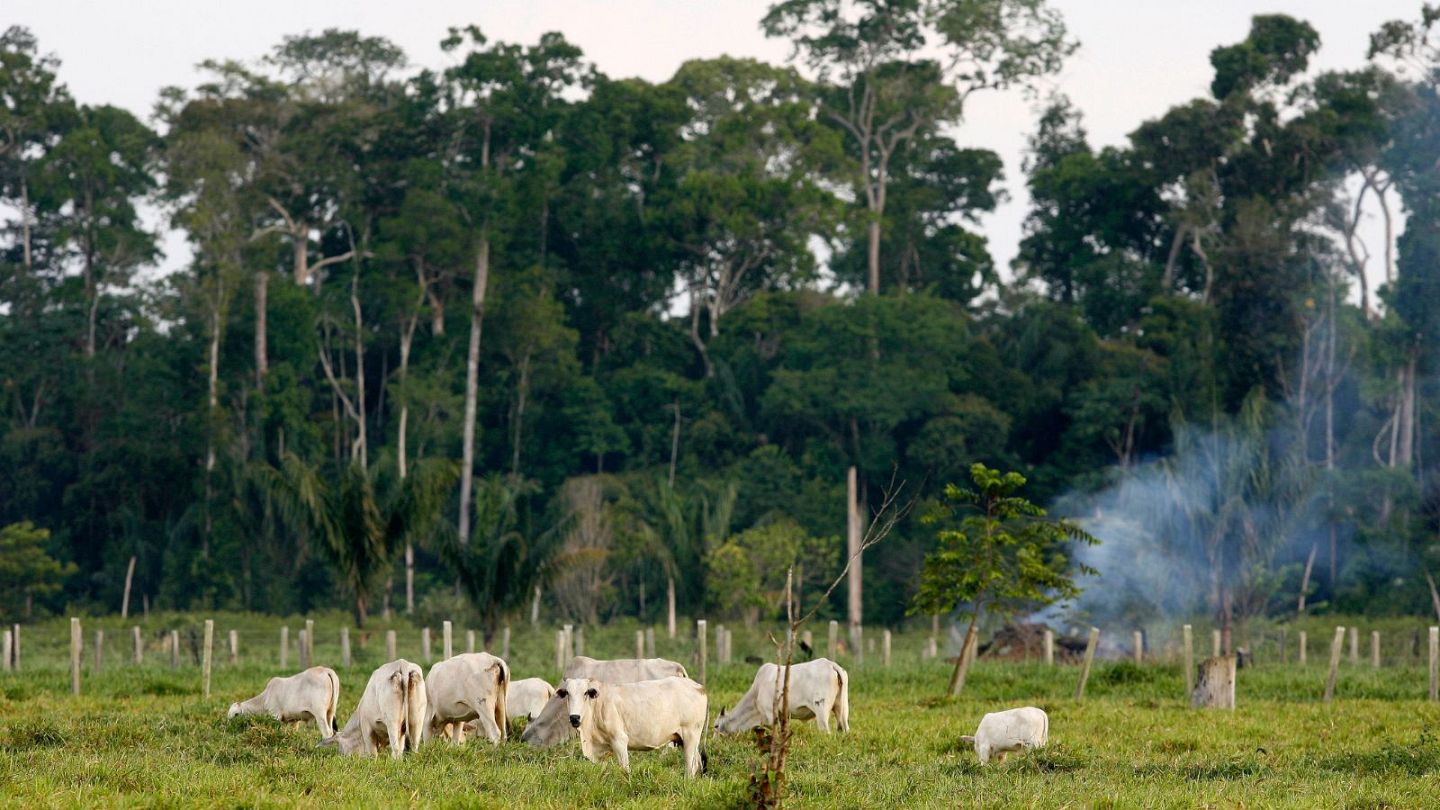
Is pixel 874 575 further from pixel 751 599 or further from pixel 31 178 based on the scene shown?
pixel 31 178

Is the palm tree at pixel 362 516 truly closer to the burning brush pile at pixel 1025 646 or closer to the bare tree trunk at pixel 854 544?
the burning brush pile at pixel 1025 646

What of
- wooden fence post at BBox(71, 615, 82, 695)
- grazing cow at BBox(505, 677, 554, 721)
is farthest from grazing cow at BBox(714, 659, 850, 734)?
wooden fence post at BBox(71, 615, 82, 695)

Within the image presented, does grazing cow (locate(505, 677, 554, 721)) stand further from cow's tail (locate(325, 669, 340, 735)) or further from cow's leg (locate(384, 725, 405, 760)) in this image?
cow's leg (locate(384, 725, 405, 760))

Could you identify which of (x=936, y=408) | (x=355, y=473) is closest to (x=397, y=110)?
(x=936, y=408)

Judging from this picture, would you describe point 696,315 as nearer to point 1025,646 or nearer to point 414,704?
point 1025,646

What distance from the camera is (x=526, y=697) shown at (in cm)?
2042

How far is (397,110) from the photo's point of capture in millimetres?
67812

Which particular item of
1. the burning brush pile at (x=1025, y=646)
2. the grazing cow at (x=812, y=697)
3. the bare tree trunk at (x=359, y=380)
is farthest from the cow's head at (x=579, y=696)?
the bare tree trunk at (x=359, y=380)

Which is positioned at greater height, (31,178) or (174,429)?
(31,178)

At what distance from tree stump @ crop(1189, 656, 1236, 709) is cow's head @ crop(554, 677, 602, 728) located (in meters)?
10.2

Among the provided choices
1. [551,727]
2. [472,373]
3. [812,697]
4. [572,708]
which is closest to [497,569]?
[812,697]

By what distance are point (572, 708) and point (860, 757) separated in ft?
9.97

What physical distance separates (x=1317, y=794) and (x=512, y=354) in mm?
51001

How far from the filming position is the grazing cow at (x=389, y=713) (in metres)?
17.3
